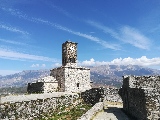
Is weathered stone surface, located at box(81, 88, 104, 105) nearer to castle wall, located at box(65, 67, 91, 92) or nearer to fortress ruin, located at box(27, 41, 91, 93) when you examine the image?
castle wall, located at box(65, 67, 91, 92)

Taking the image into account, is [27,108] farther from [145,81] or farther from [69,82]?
[69,82]

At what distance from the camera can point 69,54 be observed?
48906mm

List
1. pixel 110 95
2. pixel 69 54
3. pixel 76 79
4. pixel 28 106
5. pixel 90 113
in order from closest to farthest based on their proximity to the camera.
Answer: pixel 90 113 < pixel 28 106 < pixel 110 95 < pixel 76 79 < pixel 69 54

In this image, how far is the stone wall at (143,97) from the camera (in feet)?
62.2

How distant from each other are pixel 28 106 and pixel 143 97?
13.1 metres

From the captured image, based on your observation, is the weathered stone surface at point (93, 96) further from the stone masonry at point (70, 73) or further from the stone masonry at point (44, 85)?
the stone masonry at point (44, 85)

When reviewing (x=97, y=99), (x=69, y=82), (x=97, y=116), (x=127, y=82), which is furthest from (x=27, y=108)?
(x=69, y=82)

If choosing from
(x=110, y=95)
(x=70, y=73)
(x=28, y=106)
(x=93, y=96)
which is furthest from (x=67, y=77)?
(x=28, y=106)

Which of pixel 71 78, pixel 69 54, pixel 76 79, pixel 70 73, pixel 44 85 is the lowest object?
pixel 44 85

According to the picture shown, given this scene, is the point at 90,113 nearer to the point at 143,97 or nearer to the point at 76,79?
the point at 143,97

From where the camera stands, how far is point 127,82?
2683 centimetres

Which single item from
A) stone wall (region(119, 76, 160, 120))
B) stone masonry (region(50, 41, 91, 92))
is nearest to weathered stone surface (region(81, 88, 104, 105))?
stone masonry (region(50, 41, 91, 92))

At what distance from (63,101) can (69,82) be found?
11.7 metres

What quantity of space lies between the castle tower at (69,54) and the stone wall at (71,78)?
241cm
